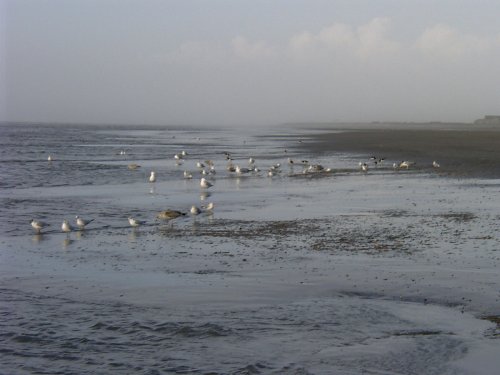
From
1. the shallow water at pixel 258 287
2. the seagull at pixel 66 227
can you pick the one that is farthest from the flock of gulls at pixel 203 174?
the shallow water at pixel 258 287

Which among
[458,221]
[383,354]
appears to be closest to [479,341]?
[383,354]

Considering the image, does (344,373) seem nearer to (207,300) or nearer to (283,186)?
(207,300)

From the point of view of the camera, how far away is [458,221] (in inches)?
641

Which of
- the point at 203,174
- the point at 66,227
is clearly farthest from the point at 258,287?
the point at 203,174

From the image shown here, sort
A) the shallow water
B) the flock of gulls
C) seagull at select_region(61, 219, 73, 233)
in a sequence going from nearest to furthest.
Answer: the shallow water → seagull at select_region(61, 219, 73, 233) → the flock of gulls

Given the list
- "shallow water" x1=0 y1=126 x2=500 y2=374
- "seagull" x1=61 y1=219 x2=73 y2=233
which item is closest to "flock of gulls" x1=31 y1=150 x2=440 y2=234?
"seagull" x1=61 y1=219 x2=73 y2=233

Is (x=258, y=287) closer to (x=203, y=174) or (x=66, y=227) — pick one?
(x=66, y=227)

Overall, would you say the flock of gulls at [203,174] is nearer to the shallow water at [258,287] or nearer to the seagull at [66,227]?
the seagull at [66,227]

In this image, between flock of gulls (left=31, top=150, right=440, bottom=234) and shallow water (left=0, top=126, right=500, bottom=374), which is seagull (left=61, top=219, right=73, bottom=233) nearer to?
flock of gulls (left=31, top=150, right=440, bottom=234)

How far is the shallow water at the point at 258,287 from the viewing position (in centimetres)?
777

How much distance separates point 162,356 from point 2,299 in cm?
338

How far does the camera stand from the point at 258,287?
1064cm

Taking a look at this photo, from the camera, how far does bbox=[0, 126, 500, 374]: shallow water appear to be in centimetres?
777

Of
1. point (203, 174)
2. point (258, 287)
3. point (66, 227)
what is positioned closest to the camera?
point (258, 287)
